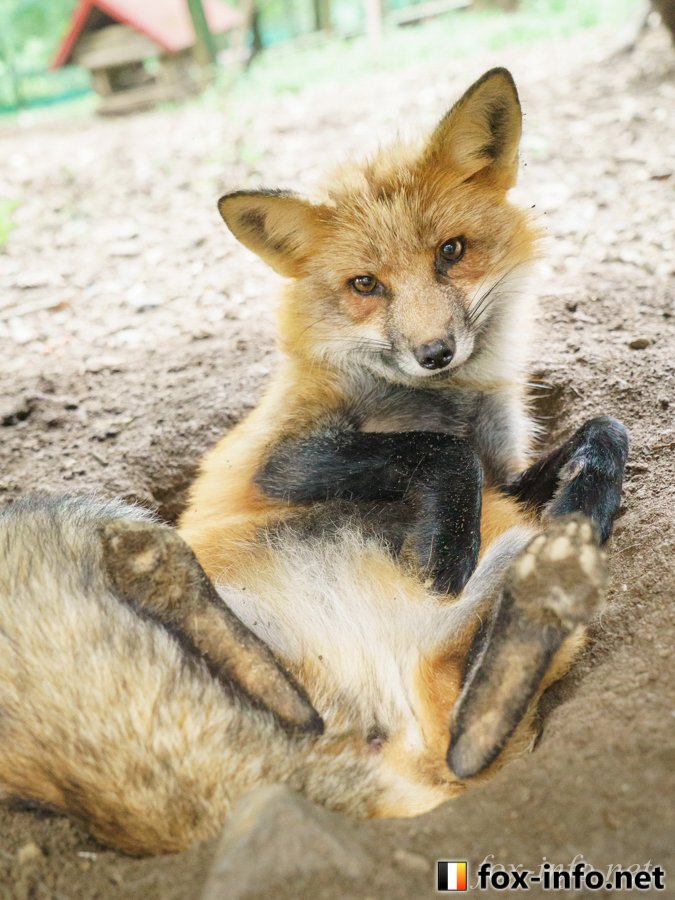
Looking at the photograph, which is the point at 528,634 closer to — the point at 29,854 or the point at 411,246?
the point at 29,854

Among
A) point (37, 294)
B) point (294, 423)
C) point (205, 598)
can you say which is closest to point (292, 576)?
point (205, 598)

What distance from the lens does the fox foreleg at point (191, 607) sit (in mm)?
2209

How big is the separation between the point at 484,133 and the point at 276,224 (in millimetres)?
950

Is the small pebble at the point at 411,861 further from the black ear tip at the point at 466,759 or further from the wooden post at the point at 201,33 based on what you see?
the wooden post at the point at 201,33

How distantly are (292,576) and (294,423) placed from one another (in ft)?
2.41

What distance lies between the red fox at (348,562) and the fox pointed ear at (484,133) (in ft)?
0.04

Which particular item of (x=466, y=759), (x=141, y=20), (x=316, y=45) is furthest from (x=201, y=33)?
(x=466, y=759)

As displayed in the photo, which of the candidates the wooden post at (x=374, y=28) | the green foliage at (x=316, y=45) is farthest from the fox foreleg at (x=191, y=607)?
the wooden post at (x=374, y=28)

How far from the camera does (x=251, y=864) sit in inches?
64.8

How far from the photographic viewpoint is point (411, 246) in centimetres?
309

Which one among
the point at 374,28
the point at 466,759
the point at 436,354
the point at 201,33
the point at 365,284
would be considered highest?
the point at 201,33

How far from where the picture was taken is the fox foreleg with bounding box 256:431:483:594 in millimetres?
2871

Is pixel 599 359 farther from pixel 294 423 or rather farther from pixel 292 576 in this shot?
pixel 292 576

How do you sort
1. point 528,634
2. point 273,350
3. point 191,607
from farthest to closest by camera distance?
point 273,350, point 191,607, point 528,634
